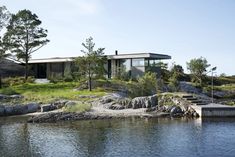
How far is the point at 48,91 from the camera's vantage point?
51.6 metres

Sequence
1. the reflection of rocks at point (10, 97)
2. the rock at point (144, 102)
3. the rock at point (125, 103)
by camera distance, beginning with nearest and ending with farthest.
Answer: the rock at point (144, 102) < the rock at point (125, 103) < the reflection of rocks at point (10, 97)

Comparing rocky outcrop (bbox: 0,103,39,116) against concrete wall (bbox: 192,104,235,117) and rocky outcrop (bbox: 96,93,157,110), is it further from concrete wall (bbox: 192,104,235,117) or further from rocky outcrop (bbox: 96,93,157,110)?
concrete wall (bbox: 192,104,235,117)

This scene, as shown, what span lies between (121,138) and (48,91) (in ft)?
87.4

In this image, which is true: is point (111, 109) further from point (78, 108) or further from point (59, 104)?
point (59, 104)

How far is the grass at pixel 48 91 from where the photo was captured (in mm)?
47344

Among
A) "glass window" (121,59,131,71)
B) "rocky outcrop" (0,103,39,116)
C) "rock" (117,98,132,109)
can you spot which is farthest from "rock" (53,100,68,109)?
"glass window" (121,59,131,71)

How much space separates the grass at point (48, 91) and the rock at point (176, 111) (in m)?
11.2

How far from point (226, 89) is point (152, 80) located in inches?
881

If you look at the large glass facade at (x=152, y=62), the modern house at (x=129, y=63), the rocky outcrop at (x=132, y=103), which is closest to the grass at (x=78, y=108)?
the rocky outcrop at (x=132, y=103)

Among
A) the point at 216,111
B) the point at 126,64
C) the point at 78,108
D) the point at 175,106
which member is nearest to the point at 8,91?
the point at 78,108

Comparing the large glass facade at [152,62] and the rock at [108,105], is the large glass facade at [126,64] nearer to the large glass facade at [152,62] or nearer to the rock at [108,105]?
the large glass facade at [152,62]

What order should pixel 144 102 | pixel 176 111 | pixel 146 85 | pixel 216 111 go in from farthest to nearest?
1. pixel 146 85
2. pixel 144 102
3. pixel 176 111
4. pixel 216 111

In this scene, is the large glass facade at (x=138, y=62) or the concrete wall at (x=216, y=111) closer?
the concrete wall at (x=216, y=111)

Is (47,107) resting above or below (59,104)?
below
